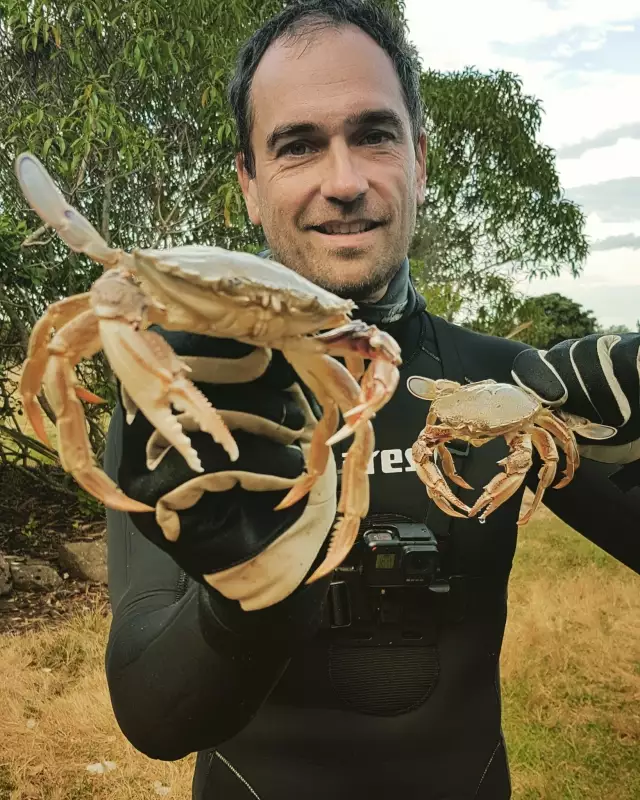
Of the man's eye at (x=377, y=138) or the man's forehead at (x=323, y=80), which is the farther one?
the man's eye at (x=377, y=138)

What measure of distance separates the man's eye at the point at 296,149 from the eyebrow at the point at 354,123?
4 centimetres

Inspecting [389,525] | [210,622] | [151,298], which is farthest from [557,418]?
[151,298]

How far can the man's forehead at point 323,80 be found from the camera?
7.60ft

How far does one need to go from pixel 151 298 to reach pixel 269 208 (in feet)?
3.93

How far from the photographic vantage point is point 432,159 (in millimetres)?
10664

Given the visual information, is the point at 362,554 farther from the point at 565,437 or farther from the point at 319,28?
the point at 319,28

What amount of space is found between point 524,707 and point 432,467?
4.57 meters

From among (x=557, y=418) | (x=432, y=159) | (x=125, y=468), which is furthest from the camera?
(x=432, y=159)

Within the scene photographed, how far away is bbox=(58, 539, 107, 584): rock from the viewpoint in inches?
332

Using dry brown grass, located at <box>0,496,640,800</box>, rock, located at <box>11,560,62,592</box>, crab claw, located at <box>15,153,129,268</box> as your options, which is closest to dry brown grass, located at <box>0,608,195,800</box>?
dry brown grass, located at <box>0,496,640,800</box>

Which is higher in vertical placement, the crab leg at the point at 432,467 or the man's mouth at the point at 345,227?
the man's mouth at the point at 345,227

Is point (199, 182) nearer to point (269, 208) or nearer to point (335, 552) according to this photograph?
point (269, 208)

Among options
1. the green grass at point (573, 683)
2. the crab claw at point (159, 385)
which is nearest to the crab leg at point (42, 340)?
the crab claw at point (159, 385)

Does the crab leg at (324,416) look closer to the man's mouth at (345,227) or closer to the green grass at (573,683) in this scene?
the man's mouth at (345,227)
